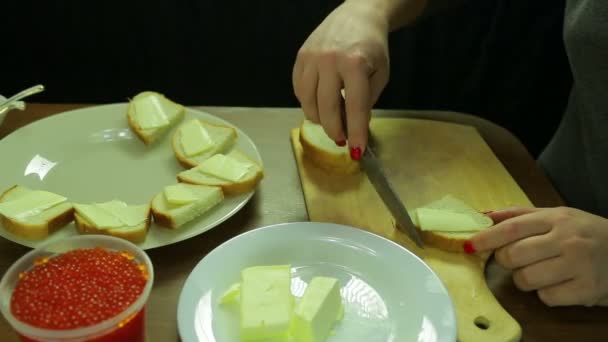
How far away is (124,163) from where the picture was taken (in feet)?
3.95

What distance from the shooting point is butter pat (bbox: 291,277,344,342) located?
2.55ft

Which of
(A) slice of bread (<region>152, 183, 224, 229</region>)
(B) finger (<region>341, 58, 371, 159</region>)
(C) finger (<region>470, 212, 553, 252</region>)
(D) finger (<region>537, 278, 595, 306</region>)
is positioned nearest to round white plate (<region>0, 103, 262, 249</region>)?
(A) slice of bread (<region>152, 183, 224, 229</region>)

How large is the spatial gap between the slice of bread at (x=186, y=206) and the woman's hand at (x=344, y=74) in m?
0.26

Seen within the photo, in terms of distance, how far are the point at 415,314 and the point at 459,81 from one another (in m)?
1.57

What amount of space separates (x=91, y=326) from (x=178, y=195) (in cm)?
40

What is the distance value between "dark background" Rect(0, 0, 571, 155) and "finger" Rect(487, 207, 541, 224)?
48.0 inches

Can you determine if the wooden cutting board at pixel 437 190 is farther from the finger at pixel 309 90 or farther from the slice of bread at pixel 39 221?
the slice of bread at pixel 39 221

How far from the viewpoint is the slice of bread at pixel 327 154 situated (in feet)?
3.98

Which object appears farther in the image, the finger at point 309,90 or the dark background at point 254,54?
the dark background at point 254,54

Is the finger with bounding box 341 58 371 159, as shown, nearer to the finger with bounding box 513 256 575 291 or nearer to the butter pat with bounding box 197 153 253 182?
the butter pat with bounding box 197 153 253 182

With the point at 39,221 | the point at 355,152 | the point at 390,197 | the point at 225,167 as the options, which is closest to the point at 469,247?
the point at 390,197

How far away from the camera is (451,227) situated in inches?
40.0

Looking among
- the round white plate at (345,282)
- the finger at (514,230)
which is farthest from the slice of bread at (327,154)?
the finger at (514,230)

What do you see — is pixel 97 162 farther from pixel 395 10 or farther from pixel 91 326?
pixel 395 10
